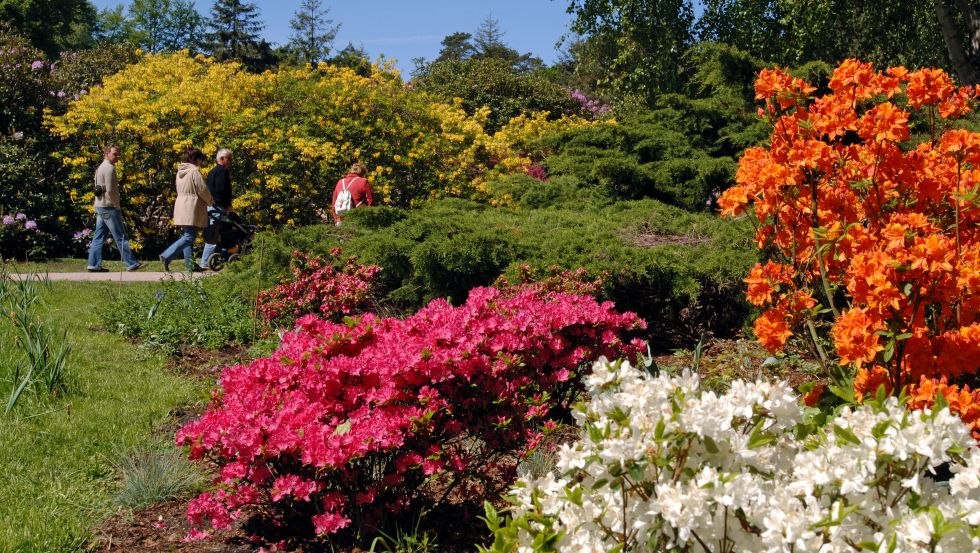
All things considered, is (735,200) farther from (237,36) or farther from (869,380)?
(237,36)

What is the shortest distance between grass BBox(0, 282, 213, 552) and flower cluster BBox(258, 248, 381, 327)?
0.83 metres

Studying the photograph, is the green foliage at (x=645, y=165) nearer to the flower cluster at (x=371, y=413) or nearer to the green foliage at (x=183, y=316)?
the green foliage at (x=183, y=316)

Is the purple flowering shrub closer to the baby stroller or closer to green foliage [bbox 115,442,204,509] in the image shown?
the baby stroller

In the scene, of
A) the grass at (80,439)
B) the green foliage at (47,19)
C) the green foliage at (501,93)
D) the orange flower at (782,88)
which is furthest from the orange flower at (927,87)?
the green foliage at (47,19)

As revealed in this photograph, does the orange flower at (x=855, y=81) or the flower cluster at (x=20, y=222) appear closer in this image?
the orange flower at (x=855, y=81)

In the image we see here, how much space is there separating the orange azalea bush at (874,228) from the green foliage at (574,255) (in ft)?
7.64

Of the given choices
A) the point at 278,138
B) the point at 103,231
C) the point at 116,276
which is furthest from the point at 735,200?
the point at 278,138

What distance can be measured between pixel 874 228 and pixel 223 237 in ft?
30.4

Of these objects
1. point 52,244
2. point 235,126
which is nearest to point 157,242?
point 52,244

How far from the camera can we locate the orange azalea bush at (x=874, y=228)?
2400 mm

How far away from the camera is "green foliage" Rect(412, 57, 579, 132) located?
70.3ft

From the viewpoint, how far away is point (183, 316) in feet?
20.7

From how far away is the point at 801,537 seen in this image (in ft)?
5.02

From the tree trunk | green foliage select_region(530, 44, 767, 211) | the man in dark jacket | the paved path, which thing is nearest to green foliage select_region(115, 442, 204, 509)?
green foliage select_region(530, 44, 767, 211)
